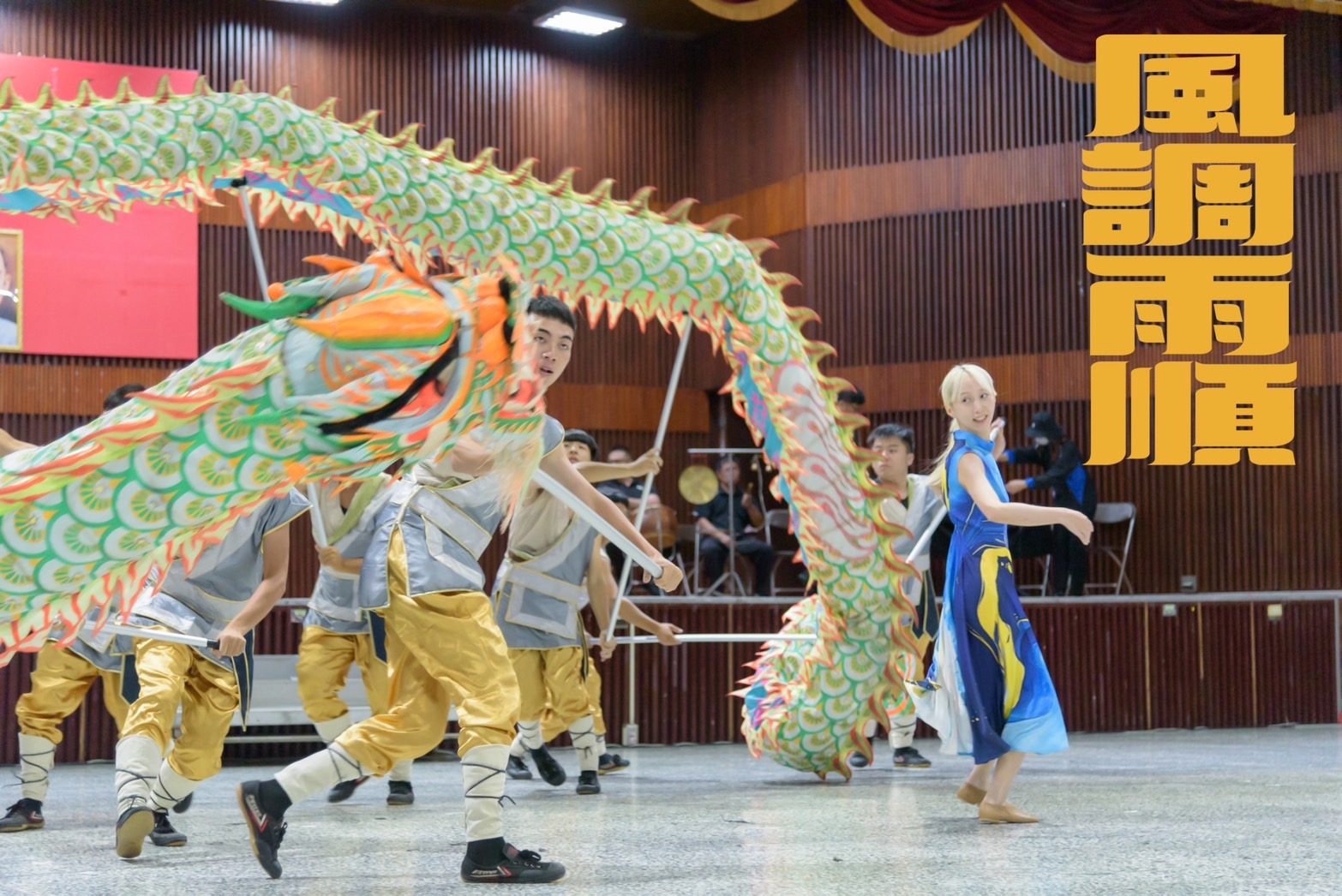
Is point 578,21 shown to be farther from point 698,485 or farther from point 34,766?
point 34,766

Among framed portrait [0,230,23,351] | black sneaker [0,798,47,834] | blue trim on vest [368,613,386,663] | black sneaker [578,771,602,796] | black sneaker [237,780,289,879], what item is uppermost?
framed portrait [0,230,23,351]

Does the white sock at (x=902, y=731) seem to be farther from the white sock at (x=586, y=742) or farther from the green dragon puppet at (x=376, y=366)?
the white sock at (x=586, y=742)

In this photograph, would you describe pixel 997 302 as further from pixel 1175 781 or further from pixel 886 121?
pixel 1175 781

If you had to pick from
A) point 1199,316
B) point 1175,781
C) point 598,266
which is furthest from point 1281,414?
point 598,266

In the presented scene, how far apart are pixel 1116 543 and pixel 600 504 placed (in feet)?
22.5

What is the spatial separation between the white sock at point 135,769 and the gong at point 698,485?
5304mm

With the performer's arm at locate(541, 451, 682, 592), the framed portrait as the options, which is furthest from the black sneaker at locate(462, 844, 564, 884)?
the framed portrait

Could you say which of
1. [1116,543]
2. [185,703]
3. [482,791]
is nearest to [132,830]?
[185,703]

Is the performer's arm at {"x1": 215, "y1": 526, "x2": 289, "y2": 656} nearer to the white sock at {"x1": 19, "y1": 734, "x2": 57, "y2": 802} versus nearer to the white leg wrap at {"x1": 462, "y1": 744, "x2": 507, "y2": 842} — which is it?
the white sock at {"x1": 19, "y1": 734, "x2": 57, "y2": 802}

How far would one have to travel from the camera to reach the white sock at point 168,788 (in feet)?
13.6

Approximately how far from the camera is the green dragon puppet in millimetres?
1763

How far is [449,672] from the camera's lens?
358 cm

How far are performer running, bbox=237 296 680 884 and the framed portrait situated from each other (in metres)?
6.14
